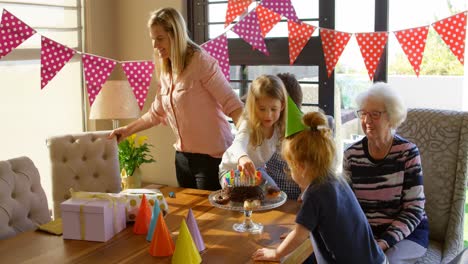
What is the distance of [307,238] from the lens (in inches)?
75.5

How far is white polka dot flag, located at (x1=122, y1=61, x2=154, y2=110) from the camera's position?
10.9 feet

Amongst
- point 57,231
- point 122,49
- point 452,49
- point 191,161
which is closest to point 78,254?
point 57,231

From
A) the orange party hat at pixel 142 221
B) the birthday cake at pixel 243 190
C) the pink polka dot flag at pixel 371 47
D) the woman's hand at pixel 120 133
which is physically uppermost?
the pink polka dot flag at pixel 371 47

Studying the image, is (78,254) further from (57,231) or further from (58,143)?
(58,143)

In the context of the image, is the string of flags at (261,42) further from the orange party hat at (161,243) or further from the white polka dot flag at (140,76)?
the orange party hat at (161,243)

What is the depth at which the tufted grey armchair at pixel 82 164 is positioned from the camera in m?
2.59

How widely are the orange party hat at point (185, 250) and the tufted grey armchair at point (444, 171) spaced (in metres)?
1.18

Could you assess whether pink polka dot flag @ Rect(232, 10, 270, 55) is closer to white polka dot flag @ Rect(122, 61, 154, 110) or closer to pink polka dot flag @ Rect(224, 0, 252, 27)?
pink polka dot flag @ Rect(224, 0, 252, 27)

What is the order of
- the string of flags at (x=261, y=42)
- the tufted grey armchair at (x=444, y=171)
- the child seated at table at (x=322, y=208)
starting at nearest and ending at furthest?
the child seated at table at (x=322, y=208) → the tufted grey armchair at (x=444, y=171) → the string of flags at (x=261, y=42)

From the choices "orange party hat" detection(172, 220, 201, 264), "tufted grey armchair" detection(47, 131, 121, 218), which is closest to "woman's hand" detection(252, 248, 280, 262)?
"orange party hat" detection(172, 220, 201, 264)

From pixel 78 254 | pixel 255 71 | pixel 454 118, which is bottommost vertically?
pixel 78 254

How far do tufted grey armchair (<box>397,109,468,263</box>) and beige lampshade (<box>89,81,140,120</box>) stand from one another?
6.14ft

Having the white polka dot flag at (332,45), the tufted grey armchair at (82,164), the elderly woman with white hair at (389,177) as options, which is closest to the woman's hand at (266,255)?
the elderly woman with white hair at (389,177)

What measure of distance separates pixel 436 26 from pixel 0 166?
215 cm
